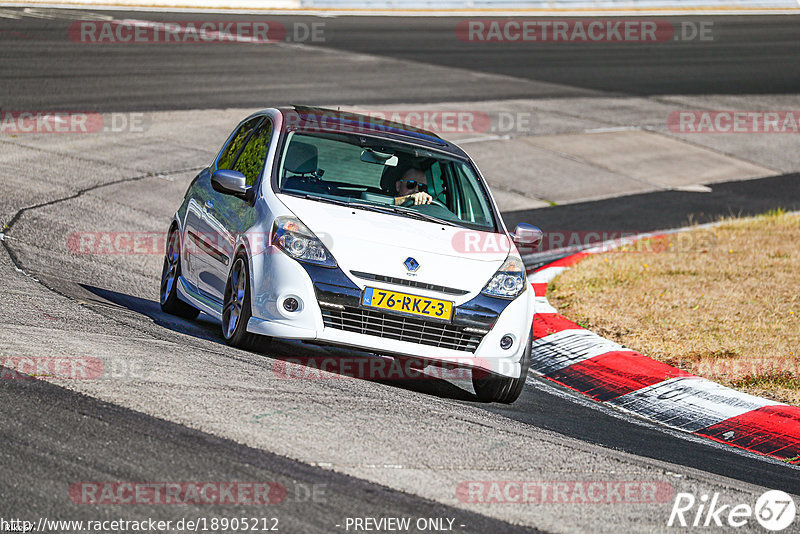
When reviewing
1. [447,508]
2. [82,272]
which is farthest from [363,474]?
[82,272]

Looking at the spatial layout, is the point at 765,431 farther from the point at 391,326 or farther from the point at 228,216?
the point at 228,216

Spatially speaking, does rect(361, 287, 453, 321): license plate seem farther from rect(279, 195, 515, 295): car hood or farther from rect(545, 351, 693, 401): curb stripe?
rect(545, 351, 693, 401): curb stripe

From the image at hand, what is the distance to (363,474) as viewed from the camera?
5016 millimetres

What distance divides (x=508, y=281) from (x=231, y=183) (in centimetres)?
193

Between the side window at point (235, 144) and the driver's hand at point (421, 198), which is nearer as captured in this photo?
the driver's hand at point (421, 198)

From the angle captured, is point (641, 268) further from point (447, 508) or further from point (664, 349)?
point (447, 508)

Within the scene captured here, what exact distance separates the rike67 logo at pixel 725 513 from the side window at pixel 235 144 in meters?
4.57

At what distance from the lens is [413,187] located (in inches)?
322

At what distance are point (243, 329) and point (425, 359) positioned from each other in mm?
1141

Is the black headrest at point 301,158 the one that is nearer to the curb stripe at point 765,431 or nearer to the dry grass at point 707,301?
the dry grass at point 707,301
